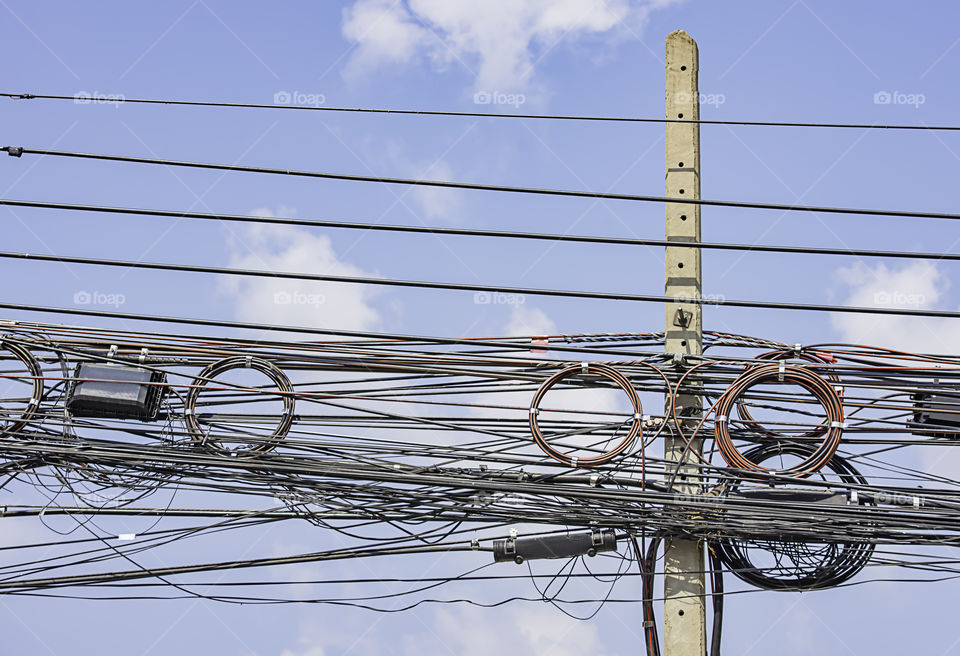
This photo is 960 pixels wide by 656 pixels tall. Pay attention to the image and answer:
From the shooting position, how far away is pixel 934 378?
6910 mm

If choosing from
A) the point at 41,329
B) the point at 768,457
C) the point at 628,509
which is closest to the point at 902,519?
the point at 768,457

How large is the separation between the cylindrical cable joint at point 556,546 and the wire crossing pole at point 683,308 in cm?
42

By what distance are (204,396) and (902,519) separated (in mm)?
4669

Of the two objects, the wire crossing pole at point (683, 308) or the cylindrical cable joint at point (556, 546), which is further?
the cylindrical cable joint at point (556, 546)

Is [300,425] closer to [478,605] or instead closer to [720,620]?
[478,605]

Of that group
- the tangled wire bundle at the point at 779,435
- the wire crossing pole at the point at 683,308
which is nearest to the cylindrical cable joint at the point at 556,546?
the wire crossing pole at the point at 683,308

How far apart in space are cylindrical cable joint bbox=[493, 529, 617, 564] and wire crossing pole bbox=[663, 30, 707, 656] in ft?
1.38

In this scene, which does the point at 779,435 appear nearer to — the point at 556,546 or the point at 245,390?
the point at 556,546

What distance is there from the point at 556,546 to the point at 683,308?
1.80 m

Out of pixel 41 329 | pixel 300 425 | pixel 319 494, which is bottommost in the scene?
pixel 319 494

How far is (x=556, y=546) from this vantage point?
6.79 metres

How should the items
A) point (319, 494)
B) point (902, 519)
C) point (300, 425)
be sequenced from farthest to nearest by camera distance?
point (300, 425)
point (319, 494)
point (902, 519)

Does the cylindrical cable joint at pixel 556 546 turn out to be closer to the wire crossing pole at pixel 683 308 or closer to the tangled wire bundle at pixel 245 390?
the wire crossing pole at pixel 683 308

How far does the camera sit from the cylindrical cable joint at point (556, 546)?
22.1 ft
